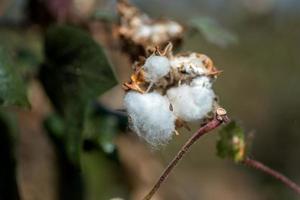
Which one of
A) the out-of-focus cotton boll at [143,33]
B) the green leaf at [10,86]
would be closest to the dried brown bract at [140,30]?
the out-of-focus cotton boll at [143,33]

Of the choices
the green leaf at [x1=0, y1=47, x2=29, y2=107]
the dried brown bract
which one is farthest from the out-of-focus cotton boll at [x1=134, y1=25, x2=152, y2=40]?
the green leaf at [x1=0, y1=47, x2=29, y2=107]

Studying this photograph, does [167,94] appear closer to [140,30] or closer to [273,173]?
[273,173]

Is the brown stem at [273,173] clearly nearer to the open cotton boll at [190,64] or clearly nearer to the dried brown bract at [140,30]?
the open cotton boll at [190,64]

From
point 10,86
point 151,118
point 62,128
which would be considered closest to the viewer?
point 151,118

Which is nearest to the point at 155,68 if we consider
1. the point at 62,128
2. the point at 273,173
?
the point at 273,173

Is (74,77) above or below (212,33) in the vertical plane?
below

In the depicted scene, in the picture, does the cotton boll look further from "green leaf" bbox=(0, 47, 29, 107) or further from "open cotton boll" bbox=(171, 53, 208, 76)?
"green leaf" bbox=(0, 47, 29, 107)
